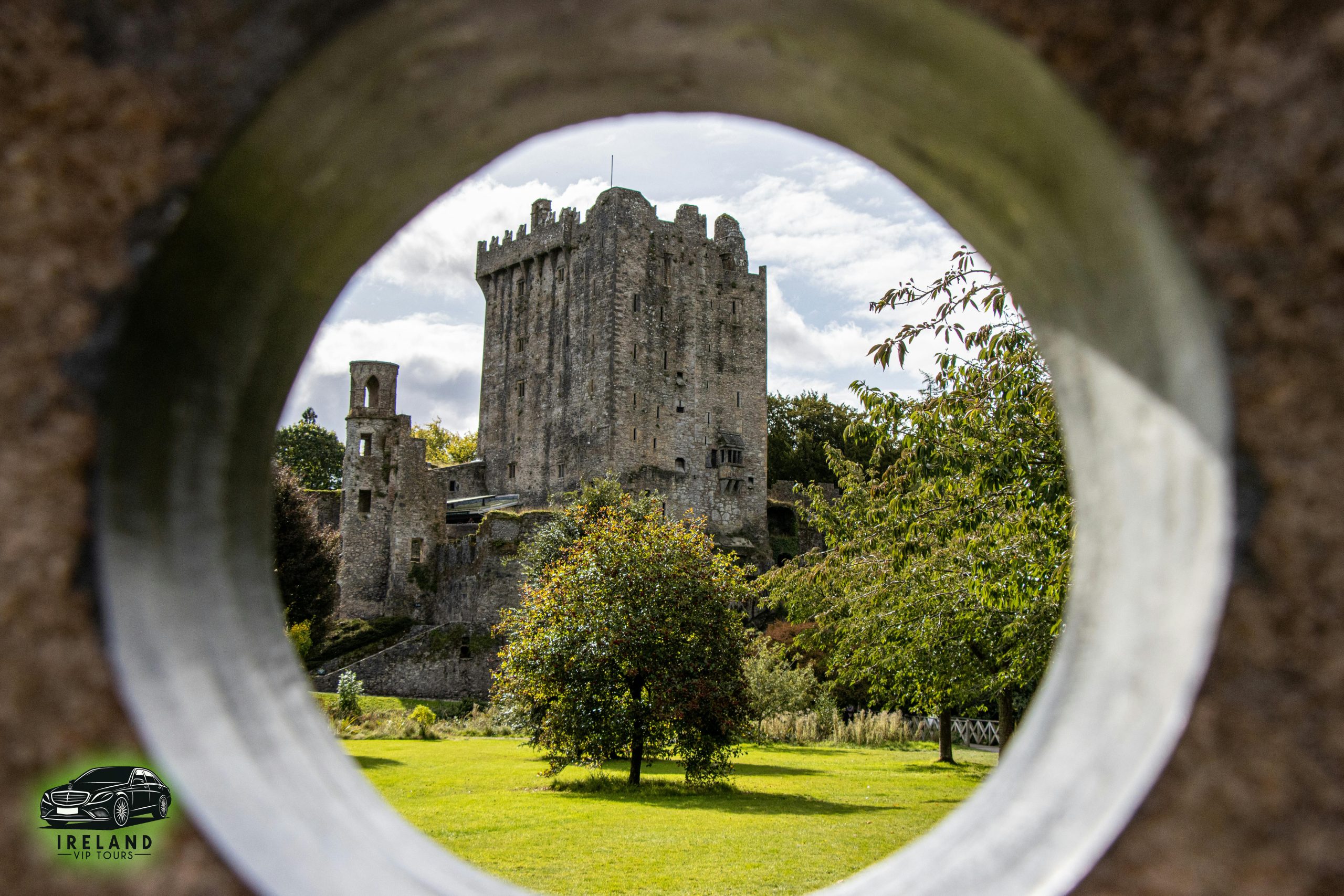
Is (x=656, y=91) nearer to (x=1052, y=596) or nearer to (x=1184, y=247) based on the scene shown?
(x=1184, y=247)

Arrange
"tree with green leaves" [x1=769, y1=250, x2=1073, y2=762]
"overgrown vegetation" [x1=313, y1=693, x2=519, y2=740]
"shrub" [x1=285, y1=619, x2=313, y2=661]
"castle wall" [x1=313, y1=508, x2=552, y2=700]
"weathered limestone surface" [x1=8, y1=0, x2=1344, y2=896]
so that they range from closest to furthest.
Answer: "weathered limestone surface" [x1=8, y1=0, x2=1344, y2=896]
"tree with green leaves" [x1=769, y1=250, x2=1073, y2=762]
"overgrown vegetation" [x1=313, y1=693, x2=519, y2=740]
"shrub" [x1=285, y1=619, x2=313, y2=661]
"castle wall" [x1=313, y1=508, x2=552, y2=700]

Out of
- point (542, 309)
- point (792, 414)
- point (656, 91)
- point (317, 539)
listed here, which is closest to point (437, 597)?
point (317, 539)

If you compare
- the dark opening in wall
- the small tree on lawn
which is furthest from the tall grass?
the dark opening in wall

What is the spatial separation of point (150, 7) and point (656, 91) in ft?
2.91

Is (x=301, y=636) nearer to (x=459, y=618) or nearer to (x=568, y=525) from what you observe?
(x=568, y=525)

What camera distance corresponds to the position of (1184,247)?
133cm

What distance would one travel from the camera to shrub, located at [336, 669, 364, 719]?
23750 millimetres

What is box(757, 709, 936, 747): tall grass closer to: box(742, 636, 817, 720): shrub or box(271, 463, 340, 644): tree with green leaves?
box(742, 636, 817, 720): shrub

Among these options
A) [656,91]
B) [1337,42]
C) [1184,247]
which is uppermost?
[656,91]

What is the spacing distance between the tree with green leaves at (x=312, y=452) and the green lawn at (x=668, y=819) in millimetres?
47958

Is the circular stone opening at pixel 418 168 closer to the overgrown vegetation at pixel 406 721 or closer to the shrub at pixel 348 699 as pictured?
the overgrown vegetation at pixel 406 721

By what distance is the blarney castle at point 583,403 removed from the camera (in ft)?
134

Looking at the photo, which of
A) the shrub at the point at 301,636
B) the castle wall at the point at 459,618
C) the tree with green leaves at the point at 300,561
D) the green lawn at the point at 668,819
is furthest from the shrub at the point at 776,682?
→ the tree with green leaves at the point at 300,561

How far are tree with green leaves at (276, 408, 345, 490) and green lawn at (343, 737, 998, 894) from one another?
157 ft
